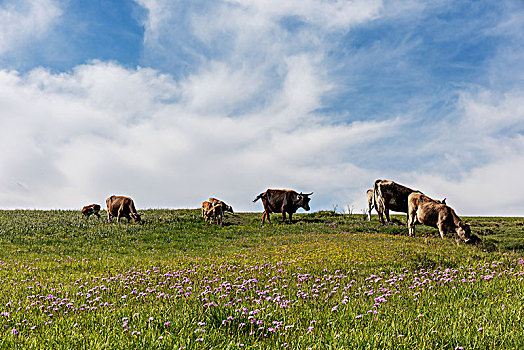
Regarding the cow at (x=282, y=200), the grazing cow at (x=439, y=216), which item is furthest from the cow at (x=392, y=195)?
the cow at (x=282, y=200)

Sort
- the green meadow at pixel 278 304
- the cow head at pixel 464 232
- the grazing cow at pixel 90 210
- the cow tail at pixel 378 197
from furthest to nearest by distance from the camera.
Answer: the grazing cow at pixel 90 210
the cow tail at pixel 378 197
the cow head at pixel 464 232
the green meadow at pixel 278 304

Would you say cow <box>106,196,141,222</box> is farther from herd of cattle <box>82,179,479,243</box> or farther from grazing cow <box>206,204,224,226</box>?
grazing cow <box>206,204,224,226</box>

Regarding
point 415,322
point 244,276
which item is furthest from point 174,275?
point 415,322

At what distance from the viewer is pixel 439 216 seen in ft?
76.2

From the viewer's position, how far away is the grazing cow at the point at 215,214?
3253cm

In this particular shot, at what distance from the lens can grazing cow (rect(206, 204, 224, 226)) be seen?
107 feet

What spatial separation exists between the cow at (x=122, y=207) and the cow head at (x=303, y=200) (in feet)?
45.4

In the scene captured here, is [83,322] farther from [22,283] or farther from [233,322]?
[22,283]

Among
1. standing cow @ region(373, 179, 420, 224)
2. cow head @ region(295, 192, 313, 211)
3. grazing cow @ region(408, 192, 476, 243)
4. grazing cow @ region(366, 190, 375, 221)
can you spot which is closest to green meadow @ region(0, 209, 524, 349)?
grazing cow @ region(408, 192, 476, 243)

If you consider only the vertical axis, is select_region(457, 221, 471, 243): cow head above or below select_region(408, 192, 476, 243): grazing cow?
below

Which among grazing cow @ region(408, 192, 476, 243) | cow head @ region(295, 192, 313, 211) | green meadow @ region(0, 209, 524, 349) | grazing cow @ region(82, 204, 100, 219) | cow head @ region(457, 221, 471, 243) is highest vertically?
cow head @ region(295, 192, 313, 211)

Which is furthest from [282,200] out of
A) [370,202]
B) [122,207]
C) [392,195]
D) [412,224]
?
[122,207]

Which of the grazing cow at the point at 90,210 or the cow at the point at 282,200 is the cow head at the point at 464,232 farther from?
the grazing cow at the point at 90,210

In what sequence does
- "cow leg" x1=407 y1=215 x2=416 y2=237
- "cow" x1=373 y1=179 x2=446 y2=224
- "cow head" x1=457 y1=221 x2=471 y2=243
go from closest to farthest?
"cow head" x1=457 y1=221 x2=471 y2=243 → "cow leg" x1=407 y1=215 x2=416 y2=237 → "cow" x1=373 y1=179 x2=446 y2=224
